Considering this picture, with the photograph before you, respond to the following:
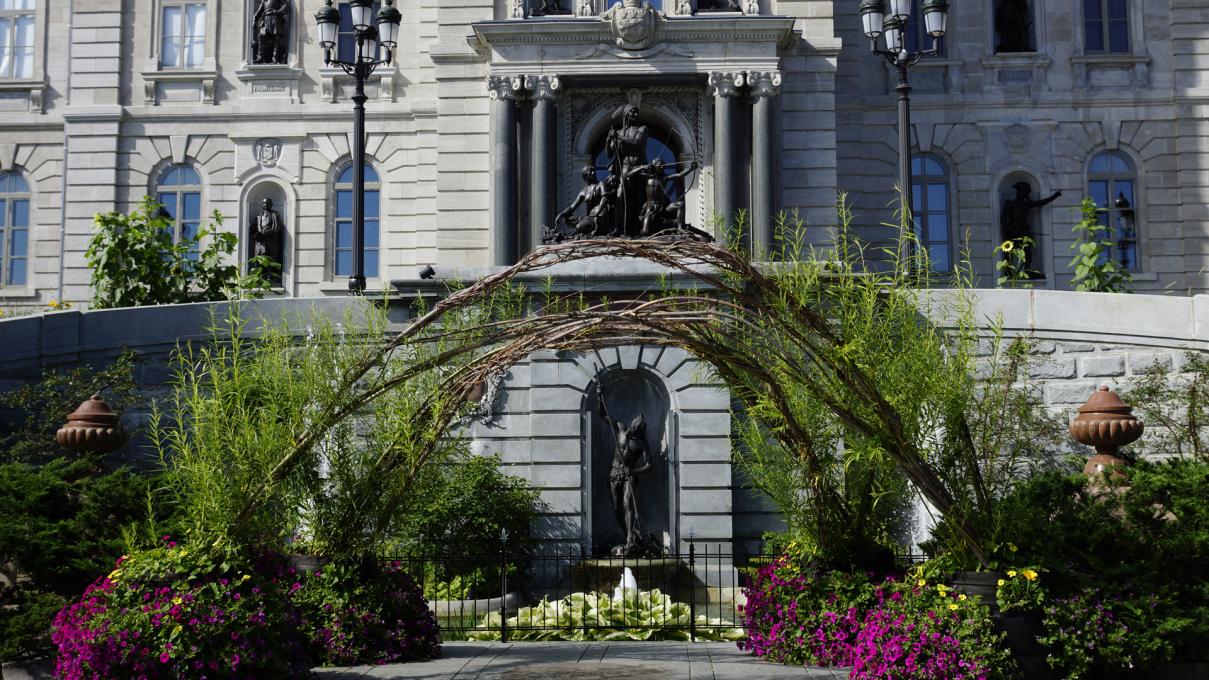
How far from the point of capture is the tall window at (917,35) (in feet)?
107

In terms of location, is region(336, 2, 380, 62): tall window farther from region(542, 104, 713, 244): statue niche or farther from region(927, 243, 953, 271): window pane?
region(927, 243, 953, 271): window pane

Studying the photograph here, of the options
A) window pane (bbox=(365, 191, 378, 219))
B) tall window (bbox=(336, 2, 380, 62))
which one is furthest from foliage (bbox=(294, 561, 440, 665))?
tall window (bbox=(336, 2, 380, 62))

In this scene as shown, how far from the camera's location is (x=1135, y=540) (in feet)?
41.1

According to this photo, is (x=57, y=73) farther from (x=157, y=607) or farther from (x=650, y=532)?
(x=157, y=607)

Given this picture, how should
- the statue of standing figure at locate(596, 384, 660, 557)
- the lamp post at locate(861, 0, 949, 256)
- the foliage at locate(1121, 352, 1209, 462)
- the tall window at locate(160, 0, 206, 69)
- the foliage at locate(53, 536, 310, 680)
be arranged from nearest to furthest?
the foliage at locate(53, 536, 310, 680) → the statue of standing figure at locate(596, 384, 660, 557) → the foliage at locate(1121, 352, 1209, 462) → the lamp post at locate(861, 0, 949, 256) → the tall window at locate(160, 0, 206, 69)

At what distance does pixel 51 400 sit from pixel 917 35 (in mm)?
22672

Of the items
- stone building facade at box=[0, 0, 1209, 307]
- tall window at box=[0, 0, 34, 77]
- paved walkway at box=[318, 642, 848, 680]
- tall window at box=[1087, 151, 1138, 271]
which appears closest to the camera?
paved walkway at box=[318, 642, 848, 680]

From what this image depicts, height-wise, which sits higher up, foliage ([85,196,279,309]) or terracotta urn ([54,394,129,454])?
foliage ([85,196,279,309])

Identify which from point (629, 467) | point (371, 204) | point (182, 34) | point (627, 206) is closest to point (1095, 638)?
point (629, 467)

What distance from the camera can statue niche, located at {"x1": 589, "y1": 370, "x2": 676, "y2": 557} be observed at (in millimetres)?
18812

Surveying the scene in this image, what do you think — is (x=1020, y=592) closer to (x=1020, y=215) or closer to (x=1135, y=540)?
(x=1135, y=540)

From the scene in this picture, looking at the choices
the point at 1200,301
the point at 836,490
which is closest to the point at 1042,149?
the point at 1200,301

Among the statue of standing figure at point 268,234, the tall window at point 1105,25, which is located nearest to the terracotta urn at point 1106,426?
the tall window at point 1105,25

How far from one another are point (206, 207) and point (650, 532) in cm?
1805
